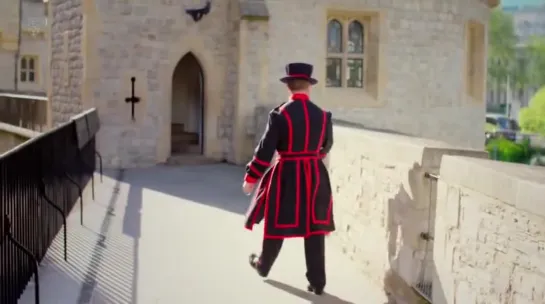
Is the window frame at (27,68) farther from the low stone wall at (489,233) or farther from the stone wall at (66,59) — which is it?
the low stone wall at (489,233)

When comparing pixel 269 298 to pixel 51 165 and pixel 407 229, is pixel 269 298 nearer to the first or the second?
pixel 407 229

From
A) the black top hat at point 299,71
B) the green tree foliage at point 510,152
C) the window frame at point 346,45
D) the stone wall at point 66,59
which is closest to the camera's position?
the black top hat at point 299,71

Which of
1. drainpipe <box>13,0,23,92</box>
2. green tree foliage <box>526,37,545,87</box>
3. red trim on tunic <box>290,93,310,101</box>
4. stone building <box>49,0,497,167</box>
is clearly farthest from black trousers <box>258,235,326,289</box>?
green tree foliage <box>526,37,545,87</box>

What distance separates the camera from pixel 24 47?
104ft

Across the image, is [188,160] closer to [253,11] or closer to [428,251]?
[253,11]

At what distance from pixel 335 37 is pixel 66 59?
186 inches

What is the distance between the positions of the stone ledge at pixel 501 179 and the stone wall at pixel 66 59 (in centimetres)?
865

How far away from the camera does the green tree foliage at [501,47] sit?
5688 cm

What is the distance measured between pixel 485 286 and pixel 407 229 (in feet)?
3.87

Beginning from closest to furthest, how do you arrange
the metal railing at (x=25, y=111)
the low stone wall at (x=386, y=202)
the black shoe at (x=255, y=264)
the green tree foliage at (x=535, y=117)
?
the low stone wall at (x=386, y=202) < the black shoe at (x=255, y=264) < the metal railing at (x=25, y=111) < the green tree foliage at (x=535, y=117)

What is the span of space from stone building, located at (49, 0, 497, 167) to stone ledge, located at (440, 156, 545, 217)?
7254 mm

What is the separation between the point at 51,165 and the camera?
6.31 m

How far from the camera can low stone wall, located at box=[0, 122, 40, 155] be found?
15819 mm

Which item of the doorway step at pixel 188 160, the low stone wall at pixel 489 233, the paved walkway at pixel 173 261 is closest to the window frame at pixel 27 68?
the doorway step at pixel 188 160
